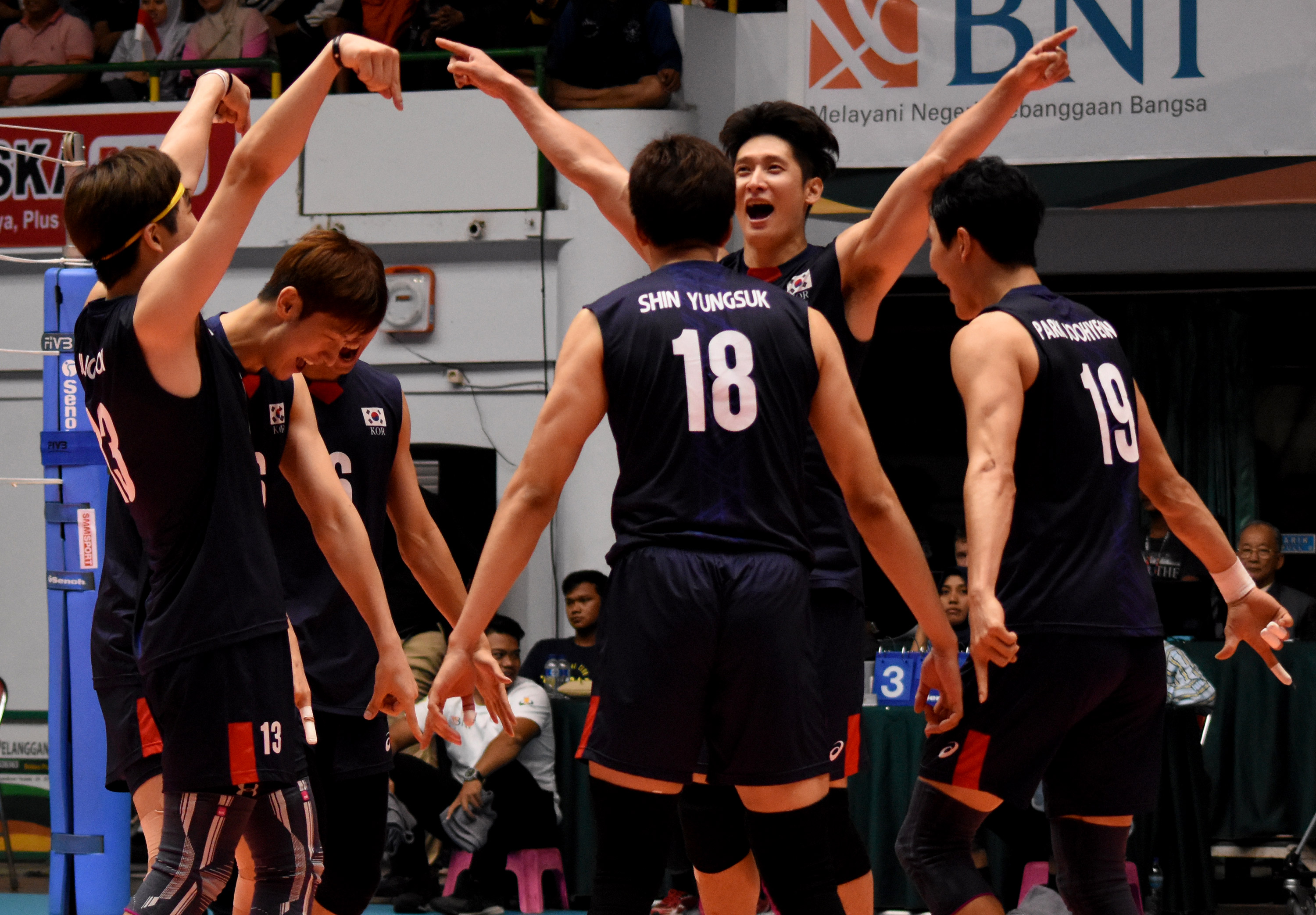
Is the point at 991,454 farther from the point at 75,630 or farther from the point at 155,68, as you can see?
the point at 155,68

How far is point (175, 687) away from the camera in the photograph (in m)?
2.85

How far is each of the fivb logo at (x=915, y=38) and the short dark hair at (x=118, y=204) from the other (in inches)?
242

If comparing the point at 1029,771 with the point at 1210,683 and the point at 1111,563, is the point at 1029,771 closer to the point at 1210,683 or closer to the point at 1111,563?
the point at 1111,563

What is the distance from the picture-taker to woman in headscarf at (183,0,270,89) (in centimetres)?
1023

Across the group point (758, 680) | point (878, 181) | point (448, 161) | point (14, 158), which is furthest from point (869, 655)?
point (14, 158)

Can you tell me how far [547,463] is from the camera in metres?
2.83

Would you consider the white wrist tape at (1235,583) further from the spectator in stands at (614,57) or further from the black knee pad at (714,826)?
the spectator in stands at (614,57)

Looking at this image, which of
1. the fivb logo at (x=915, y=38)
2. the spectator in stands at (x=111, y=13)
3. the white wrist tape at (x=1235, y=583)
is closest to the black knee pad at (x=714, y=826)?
the white wrist tape at (x=1235, y=583)

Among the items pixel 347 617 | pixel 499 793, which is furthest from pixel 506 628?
pixel 347 617

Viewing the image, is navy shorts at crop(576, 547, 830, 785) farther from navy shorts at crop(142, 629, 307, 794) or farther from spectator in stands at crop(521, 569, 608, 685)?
spectator in stands at crop(521, 569, 608, 685)

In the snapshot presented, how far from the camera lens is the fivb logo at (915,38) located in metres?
8.12

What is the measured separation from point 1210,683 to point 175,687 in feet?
17.0

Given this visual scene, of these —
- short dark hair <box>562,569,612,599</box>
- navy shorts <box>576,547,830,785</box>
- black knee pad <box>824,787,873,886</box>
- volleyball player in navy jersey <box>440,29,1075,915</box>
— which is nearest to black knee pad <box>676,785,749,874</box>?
volleyball player in navy jersey <box>440,29,1075,915</box>

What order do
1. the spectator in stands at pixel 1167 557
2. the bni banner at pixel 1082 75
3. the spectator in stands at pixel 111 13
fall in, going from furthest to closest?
the spectator in stands at pixel 111 13
the spectator in stands at pixel 1167 557
the bni banner at pixel 1082 75
